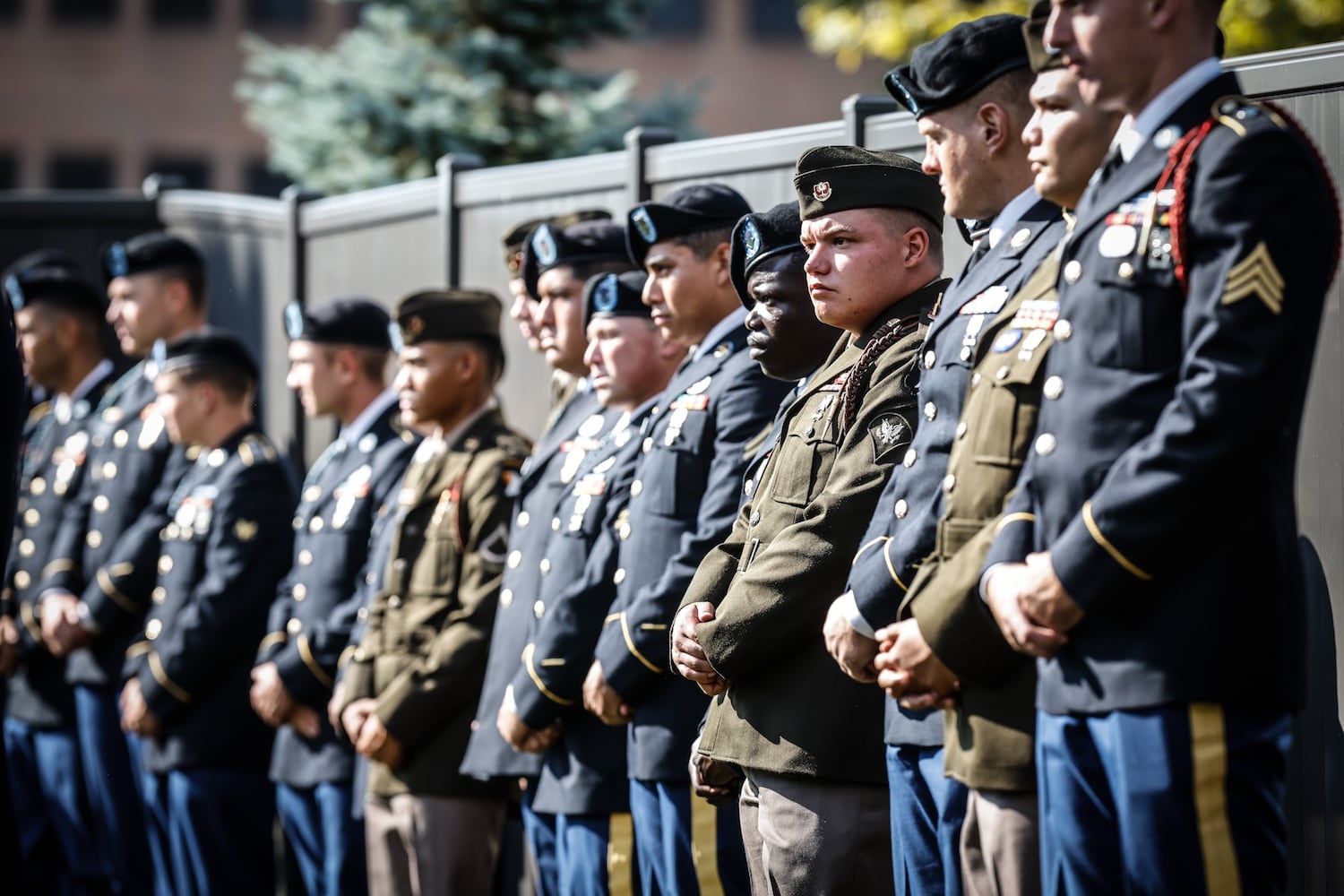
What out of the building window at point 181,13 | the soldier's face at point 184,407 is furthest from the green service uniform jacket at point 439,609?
the building window at point 181,13

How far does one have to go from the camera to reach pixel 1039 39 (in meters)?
3.50

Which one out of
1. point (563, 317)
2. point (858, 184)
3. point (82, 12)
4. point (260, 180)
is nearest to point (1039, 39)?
point (858, 184)

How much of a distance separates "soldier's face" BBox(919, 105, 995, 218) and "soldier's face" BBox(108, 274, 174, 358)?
5736 millimetres

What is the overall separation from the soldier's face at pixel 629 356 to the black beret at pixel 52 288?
486 cm

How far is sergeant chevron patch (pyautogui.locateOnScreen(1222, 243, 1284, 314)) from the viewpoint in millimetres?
2920

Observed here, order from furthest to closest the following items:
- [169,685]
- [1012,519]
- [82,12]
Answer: [82,12] → [169,685] → [1012,519]

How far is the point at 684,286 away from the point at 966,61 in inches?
57.1

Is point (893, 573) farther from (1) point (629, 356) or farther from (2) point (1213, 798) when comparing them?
(1) point (629, 356)

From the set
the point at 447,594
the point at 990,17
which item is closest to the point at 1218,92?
the point at 990,17

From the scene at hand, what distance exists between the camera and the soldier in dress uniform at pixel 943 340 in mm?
3643

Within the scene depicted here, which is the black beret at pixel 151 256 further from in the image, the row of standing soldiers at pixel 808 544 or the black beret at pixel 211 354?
the row of standing soldiers at pixel 808 544

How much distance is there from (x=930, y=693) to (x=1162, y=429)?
2.52 ft

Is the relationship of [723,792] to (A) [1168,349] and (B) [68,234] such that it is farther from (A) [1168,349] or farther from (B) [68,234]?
(B) [68,234]

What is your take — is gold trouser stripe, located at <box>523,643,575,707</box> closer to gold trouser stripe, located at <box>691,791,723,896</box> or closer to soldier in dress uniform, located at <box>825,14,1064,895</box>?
gold trouser stripe, located at <box>691,791,723,896</box>
